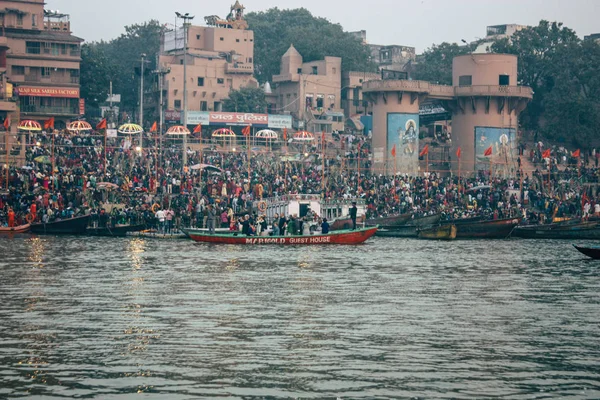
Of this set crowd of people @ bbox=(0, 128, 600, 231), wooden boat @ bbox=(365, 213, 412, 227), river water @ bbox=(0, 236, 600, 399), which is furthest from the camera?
wooden boat @ bbox=(365, 213, 412, 227)

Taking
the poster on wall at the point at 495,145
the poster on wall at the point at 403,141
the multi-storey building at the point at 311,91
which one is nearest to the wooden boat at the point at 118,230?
the poster on wall at the point at 403,141

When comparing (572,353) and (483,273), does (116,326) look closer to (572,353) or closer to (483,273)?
(572,353)

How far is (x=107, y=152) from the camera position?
6588cm

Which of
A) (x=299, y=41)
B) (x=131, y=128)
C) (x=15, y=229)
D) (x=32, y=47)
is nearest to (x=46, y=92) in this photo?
(x=32, y=47)

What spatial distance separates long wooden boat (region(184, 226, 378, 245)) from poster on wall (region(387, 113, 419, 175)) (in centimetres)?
3116

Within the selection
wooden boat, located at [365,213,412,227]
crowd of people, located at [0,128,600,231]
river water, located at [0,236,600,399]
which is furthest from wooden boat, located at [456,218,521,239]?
river water, located at [0,236,600,399]

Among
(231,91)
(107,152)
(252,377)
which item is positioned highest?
(231,91)

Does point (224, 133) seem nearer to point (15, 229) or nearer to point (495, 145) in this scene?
point (495, 145)

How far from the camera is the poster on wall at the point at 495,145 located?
8000 cm

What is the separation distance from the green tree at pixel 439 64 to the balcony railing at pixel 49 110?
3586cm

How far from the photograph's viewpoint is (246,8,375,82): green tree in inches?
4156

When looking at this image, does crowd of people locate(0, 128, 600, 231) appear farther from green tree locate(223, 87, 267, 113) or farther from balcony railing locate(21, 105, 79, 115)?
green tree locate(223, 87, 267, 113)

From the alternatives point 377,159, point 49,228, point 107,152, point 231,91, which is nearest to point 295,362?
point 49,228

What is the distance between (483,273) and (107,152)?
35.8 meters
